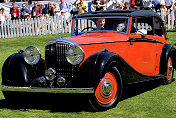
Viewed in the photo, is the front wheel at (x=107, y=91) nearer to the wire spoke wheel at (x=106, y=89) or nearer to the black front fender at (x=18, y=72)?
the wire spoke wheel at (x=106, y=89)

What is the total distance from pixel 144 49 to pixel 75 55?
1.97 metres

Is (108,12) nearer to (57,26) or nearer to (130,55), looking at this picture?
(130,55)

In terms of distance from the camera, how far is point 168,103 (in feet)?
20.0

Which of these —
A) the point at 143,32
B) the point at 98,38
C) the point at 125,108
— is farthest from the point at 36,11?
the point at 125,108

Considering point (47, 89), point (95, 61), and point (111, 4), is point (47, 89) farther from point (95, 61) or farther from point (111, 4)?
point (111, 4)

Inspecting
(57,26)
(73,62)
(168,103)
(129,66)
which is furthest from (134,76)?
(57,26)

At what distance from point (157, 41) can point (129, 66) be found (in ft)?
5.32

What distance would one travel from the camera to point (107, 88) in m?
5.76

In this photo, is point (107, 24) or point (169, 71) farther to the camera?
point (169, 71)

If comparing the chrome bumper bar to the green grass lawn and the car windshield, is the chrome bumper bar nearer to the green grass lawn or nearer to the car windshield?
the green grass lawn

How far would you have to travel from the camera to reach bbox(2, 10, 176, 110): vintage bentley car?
5.60 meters

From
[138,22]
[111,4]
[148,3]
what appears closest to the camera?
[138,22]

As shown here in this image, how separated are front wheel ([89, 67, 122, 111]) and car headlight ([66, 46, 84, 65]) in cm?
51

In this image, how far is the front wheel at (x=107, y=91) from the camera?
220 inches
